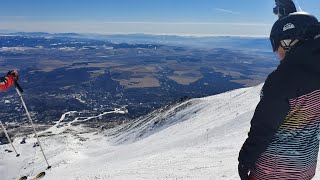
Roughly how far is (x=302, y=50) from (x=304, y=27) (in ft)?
0.88

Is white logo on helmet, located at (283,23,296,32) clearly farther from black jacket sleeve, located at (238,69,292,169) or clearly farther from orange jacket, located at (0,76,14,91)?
orange jacket, located at (0,76,14,91)

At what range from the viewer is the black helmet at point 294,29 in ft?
12.3

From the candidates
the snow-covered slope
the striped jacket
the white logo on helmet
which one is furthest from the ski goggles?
the snow-covered slope

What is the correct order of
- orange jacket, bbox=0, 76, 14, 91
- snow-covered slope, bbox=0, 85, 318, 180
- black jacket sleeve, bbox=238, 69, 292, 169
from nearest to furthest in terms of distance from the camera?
1. black jacket sleeve, bbox=238, 69, 292, 169
2. snow-covered slope, bbox=0, 85, 318, 180
3. orange jacket, bbox=0, 76, 14, 91

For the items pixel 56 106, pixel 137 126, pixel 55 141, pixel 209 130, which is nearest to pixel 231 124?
pixel 209 130

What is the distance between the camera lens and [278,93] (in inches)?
138

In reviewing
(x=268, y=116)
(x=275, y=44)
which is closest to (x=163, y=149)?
(x=275, y=44)

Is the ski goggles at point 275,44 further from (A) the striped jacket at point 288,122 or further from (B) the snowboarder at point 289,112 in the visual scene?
(A) the striped jacket at point 288,122

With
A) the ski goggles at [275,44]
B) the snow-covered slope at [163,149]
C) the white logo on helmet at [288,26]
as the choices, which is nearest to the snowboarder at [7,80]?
the snow-covered slope at [163,149]

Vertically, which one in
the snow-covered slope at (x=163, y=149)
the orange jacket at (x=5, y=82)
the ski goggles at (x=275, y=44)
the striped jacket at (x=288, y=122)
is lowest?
the snow-covered slope at (x=163, y=149)

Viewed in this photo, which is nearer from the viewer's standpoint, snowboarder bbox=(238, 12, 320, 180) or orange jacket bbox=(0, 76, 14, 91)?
snowboarder bbox=(238, 12, 320, 180)

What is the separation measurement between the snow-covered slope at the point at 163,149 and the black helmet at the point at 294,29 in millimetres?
9643

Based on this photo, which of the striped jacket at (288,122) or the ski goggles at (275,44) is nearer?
the striped jacket at (288,122)

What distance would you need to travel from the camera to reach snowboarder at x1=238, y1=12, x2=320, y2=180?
11.6 ft
